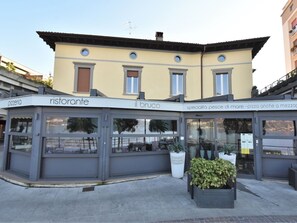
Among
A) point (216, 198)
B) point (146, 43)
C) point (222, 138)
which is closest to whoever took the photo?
point (216, 198)

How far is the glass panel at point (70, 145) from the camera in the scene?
5434 mm

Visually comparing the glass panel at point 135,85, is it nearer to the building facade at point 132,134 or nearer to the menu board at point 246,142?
the building facade at point 132,134

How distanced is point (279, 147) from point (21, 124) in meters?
8.26

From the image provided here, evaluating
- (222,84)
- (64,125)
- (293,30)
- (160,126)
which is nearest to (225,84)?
(222,84)

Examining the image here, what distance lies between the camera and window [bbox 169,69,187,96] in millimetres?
12470

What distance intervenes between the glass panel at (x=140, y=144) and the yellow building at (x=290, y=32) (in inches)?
901

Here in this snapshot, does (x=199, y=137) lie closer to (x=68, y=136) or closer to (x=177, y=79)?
(x=68, y=136)

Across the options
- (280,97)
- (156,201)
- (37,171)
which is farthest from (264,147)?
(37,171)

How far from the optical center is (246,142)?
6.15 metres

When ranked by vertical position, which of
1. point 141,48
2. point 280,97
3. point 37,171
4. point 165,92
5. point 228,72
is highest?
point 141,48

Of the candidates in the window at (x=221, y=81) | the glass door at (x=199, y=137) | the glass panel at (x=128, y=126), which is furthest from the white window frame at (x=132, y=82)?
the glass panel at (x=128, y=126)

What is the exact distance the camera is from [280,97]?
230 inches

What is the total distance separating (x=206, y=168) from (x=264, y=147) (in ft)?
10.6

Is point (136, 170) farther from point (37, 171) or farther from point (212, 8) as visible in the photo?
point (212, 8)
